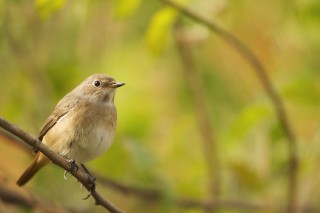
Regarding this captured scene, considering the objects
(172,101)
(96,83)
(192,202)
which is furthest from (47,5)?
(172,101)

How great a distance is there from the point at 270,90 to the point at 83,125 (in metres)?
1.23

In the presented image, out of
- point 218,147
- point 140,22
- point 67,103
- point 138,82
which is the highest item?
point 140,22

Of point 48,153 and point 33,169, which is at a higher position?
point 33,169

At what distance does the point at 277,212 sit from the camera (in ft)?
22.4

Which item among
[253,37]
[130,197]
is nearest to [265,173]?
[130,197]

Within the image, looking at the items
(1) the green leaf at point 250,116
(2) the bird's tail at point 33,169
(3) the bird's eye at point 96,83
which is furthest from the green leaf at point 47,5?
(1) the green leaf at point 250,116

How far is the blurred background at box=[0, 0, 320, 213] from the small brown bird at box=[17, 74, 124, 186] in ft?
1.24

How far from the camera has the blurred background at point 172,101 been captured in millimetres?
6355

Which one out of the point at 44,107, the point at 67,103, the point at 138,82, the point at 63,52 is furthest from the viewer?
the point at 138,82

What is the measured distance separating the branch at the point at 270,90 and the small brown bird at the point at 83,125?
0.62 m

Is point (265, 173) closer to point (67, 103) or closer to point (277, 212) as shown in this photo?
point (277, 212)

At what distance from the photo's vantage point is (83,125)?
558 centimetres

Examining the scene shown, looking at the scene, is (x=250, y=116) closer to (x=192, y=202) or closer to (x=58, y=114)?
(x=192, y=202)

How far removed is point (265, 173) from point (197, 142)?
3.99ft
